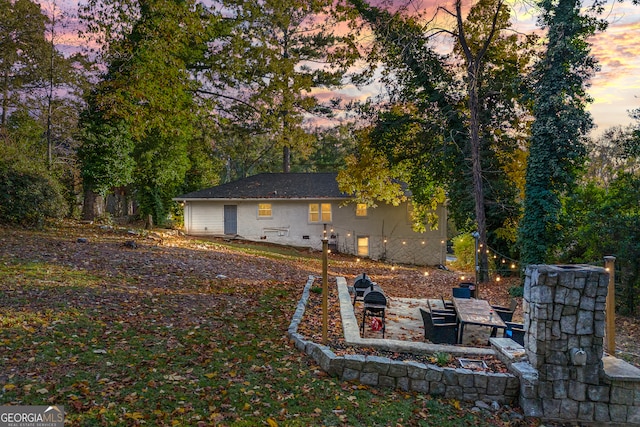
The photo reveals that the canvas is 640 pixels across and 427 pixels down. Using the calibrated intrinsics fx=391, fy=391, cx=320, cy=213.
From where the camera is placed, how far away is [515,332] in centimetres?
746

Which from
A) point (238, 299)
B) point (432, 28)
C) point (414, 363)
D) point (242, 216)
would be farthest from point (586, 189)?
point (242, 216)

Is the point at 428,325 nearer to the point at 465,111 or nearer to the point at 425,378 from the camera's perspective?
the point at 425,378

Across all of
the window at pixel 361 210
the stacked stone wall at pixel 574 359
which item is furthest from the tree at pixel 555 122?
the window at pixel 361 210

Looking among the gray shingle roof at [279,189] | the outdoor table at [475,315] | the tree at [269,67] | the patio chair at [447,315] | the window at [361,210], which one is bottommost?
the patio chair at [447,315]

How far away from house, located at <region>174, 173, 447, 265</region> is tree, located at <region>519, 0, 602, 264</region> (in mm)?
9902

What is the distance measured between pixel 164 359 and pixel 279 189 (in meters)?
18.6

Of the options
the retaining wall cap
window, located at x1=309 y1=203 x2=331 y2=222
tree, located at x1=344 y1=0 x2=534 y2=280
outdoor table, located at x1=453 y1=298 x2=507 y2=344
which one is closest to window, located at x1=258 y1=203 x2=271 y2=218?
window, located at x1=309 y1=203 x2=331 y2=222

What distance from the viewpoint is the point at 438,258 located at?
23.0m

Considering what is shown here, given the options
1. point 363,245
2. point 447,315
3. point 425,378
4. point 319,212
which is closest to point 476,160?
point 447,315

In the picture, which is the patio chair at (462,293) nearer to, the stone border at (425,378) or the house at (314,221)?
the stone border at (425,378)

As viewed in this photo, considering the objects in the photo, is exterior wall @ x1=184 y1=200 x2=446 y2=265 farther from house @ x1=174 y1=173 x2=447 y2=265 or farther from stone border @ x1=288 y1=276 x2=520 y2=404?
stone border @ x1=288 y1=276 x2=520 y2=404

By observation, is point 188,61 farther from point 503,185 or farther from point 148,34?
point 503,185

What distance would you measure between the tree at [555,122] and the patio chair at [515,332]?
20.4 feet

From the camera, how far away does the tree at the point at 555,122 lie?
1245 cm
